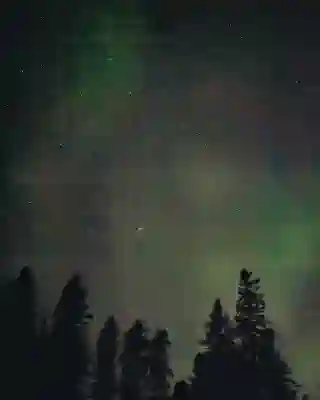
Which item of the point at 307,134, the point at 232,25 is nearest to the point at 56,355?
the point at 307,134

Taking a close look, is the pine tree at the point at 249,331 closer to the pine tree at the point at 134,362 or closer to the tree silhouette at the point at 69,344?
the pine tree at the point at 134,362

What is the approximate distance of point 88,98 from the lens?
1.66m

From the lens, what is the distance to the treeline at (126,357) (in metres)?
1.46

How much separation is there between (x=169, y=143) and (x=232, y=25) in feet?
1.27

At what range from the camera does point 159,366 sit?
4.97 ft

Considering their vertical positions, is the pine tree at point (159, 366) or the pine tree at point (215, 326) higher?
the pine tree at point (215, 326)

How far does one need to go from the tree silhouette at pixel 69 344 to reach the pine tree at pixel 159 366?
0.57 feet

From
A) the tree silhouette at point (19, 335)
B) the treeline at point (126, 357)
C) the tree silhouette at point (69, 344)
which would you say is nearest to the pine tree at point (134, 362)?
the treeline at point (126, 357)

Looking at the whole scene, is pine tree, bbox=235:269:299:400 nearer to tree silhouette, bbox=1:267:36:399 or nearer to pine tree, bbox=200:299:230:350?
pine tree, bbox=200:299:230:350

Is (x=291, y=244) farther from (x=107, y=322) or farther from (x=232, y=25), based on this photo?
(x=232, y=25)

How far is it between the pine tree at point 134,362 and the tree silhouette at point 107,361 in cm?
3

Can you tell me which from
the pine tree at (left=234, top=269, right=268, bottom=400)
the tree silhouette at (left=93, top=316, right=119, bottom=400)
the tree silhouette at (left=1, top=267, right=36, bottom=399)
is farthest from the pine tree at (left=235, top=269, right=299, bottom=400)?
the tree silhouette at (left=1, top=267, right=36, bottom=399)

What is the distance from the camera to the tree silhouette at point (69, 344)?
1.50m

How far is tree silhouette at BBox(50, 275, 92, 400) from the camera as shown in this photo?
150 cm
